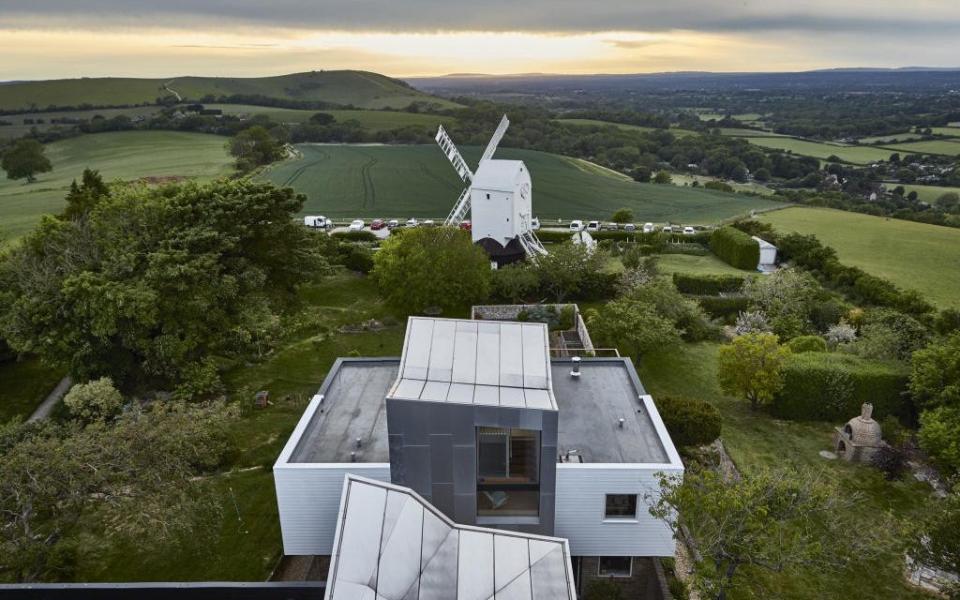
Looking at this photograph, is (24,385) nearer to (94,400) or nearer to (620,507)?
(94,400)

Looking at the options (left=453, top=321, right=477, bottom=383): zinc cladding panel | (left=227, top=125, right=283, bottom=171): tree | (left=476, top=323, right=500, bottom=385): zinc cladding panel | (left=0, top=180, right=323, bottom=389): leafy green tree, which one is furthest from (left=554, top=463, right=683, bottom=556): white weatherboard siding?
(left=227, top=125, right=283, bottom=171): tree

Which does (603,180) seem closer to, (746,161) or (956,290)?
(746,161)

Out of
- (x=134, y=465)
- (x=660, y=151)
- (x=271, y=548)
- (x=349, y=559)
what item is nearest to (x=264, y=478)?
(x=271, y=548)

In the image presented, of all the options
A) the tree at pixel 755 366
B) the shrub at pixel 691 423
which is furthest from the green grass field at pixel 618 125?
the shrub at pixel 691 423

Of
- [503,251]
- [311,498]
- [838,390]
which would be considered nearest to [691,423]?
[838,390]

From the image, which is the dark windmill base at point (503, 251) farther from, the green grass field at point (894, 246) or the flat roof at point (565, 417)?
the green grass field at point (894, 246)
